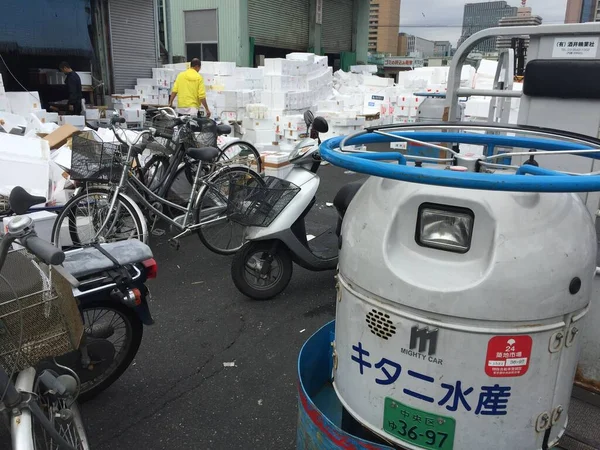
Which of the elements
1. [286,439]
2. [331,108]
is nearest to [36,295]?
[286,439]

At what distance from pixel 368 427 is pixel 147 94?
1247 centimetres

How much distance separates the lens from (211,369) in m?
3.22

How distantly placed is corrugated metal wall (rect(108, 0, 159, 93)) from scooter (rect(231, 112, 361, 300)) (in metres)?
10.8

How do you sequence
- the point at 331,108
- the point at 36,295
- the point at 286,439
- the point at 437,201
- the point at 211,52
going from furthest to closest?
1. the point at 211,52
2. the point at 331,108
3. the point at 286,439
4. the point at 36,295
5. the point at 437,201

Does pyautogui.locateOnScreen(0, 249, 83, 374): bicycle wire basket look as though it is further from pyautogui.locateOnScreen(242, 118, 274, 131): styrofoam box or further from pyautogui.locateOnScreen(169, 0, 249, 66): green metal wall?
pyautogui.locateOnScreen(169, 0, 249, 66): green metal wall

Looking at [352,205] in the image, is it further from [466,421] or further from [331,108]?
[331,108]

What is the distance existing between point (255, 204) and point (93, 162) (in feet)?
5.49

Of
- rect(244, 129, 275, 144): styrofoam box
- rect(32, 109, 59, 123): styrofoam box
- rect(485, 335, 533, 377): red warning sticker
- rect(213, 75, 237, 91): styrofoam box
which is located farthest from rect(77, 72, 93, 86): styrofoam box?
rect(485, 335, 533, 377): red warning sticker

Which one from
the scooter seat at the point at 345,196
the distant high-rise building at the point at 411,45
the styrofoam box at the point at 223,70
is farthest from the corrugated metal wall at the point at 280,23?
the distant high-rise building at the point at 411,45

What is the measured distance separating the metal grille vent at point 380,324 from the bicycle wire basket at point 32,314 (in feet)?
3.83

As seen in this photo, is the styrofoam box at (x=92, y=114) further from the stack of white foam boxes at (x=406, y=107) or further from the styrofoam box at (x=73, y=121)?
the stack of white foam boxes at (x=406, y=107)

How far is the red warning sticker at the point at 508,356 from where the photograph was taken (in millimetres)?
1451

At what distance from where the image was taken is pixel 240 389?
9.91ft

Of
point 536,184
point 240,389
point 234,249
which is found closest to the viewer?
point 536,184
